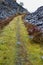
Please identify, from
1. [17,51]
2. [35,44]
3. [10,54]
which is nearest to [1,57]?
[10,54]

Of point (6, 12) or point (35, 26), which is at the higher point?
point (35, 26)

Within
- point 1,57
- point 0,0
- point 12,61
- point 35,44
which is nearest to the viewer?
point 12,61

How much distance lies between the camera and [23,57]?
66.0 feet

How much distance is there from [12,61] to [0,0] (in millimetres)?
122977

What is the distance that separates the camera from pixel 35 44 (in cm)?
2727

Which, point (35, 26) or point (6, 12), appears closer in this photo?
point (35, 26)

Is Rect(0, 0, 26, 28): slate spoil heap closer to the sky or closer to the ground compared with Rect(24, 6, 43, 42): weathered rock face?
closer to the ground

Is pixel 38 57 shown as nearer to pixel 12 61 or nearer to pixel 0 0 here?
pixel 12 61

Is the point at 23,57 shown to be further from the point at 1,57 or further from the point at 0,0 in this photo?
the point at 0,0

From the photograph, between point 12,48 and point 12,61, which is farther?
point 12,48

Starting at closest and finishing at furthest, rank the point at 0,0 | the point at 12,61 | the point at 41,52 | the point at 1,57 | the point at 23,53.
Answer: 1. the point at 12,61
2. the point at 1,57
3. the point at 23,53
4. the point at 41,52
5. the point at 0,0

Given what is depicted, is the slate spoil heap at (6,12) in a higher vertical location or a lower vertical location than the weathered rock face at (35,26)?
lower

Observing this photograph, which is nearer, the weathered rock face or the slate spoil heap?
the weathered rock face

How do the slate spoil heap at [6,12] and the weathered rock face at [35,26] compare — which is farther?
the slate spoil heap at [6,12]
